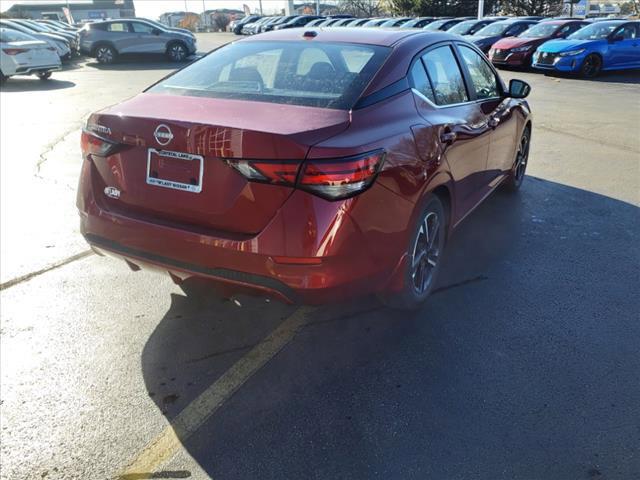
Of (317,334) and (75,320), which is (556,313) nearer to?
(317,334)

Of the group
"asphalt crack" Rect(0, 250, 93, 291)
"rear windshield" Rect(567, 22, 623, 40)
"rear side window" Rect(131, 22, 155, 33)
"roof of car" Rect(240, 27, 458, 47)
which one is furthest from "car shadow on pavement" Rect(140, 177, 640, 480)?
"rear side window" Rect(131, 22, 155, 33)

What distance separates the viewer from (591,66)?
16.7 m

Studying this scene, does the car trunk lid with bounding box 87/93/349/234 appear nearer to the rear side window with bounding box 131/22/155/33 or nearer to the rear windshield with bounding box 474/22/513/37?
the rear windshield with bounding box 474/22/513/37

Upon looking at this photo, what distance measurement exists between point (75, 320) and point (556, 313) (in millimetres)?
3118

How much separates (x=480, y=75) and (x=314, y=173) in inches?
108

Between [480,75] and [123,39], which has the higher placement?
[480,75]

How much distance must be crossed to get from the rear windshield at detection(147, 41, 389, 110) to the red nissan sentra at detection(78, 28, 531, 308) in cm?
1

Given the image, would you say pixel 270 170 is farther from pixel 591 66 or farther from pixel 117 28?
pixel 117 28

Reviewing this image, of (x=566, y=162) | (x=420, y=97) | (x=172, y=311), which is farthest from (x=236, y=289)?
(x=566, y=162)

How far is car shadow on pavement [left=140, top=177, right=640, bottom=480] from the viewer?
8.05 ft

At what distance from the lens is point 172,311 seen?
3703 mm


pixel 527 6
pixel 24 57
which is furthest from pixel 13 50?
pixel 527 6

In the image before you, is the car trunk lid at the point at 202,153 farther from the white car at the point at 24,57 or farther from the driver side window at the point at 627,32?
the driver side window at the point at 627,32

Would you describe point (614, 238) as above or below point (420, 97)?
below
